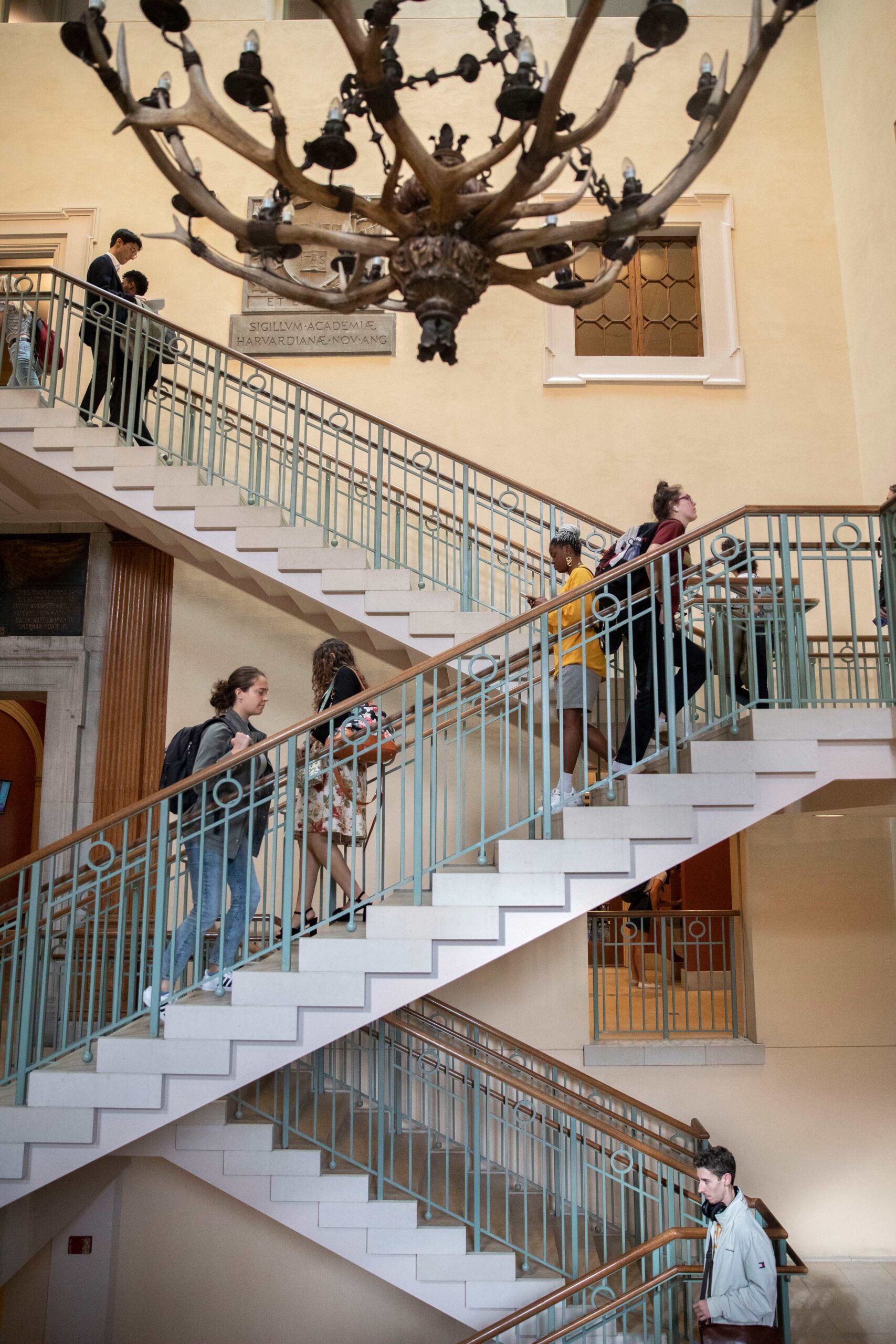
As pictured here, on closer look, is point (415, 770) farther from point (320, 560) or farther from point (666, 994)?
point (666, 994)

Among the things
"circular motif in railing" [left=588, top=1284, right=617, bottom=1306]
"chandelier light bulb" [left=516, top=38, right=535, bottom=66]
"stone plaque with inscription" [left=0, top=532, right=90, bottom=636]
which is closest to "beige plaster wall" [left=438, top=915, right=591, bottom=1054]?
"circular motif in railing" [left=588, top=1284, right=617, bottom=1306]

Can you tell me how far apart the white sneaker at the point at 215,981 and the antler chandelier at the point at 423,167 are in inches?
124

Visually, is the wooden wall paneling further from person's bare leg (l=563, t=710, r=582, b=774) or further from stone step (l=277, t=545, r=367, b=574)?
person's bare leg (l=563, t=710, r=582, b=774)

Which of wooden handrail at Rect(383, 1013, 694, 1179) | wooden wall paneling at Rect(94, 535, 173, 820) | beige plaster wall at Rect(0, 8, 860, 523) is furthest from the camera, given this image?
beige plaster wall at Rect(0, 8, 860, 523)

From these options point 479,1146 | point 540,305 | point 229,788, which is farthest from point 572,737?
point 540,305

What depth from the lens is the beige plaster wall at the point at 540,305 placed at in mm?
9211

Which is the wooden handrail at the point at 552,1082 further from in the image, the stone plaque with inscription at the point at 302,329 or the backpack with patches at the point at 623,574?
the stone plaque with inscription at the point at 302,329

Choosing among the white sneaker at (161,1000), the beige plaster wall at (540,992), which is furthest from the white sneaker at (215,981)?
the beige plaster wall at (540,992)

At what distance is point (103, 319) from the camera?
7.47m

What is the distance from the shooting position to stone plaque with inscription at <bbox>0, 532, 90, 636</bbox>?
347 inches

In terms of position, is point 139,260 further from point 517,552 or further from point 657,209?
point 657,209

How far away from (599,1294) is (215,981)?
121 inches

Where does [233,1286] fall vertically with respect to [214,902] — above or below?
below

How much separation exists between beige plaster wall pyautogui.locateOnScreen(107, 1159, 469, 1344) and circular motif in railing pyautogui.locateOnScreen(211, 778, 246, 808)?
3.98 metres
